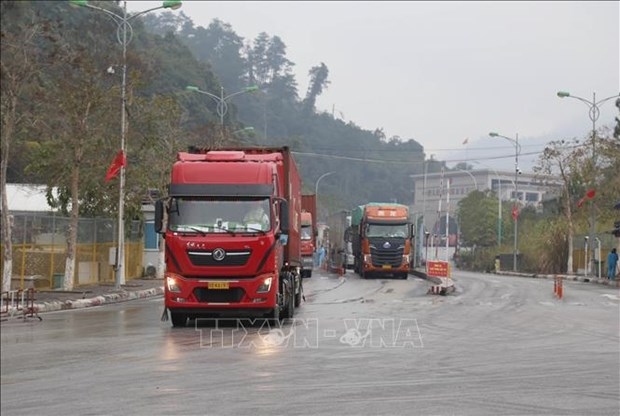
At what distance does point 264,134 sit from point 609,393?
148m

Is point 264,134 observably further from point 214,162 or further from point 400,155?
point 214,162

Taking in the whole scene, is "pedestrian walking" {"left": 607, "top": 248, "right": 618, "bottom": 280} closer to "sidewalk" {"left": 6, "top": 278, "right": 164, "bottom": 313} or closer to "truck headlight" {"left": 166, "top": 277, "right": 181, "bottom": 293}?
"sidewalk" {"left": 6, "top": 278, "right": 164, "bottom": 313}

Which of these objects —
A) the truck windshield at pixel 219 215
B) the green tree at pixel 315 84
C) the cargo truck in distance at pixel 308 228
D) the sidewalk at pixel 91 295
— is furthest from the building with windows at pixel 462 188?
the truck windshield at pixel 219 215

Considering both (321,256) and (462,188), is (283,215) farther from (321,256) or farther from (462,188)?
(462,188)

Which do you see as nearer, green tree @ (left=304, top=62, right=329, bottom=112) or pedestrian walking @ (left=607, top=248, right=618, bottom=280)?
pedestrian walking @ (left=607, top=248, right=618, bottom=280)

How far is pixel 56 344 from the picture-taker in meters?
15.5

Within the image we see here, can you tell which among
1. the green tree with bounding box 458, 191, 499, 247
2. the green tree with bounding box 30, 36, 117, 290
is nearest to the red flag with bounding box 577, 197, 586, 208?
the green tree with bounding box 30, 36, 117, 290

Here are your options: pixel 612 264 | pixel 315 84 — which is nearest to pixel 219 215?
pixel 612 264

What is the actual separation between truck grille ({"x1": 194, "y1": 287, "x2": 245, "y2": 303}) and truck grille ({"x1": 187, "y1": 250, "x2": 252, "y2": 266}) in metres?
0.53

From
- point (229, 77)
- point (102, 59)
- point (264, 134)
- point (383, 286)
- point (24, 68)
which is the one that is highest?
point (229, 77)

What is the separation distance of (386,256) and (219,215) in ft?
92.8

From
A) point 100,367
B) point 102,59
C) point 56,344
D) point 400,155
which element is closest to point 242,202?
point 56,344

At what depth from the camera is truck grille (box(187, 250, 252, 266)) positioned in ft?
62.1

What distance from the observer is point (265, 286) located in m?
19.2
